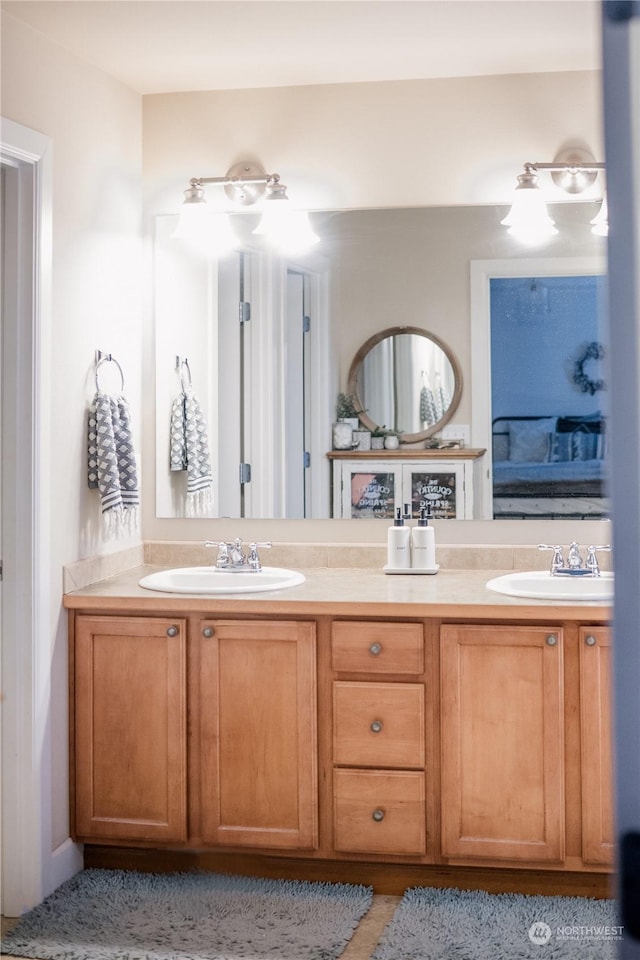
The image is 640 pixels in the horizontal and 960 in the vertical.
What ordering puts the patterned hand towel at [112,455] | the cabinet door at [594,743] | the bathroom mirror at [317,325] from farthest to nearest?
the bathroom mirror at [317,325]
the patterned hand towel at [112,455]
the cabinet door at [594,743]

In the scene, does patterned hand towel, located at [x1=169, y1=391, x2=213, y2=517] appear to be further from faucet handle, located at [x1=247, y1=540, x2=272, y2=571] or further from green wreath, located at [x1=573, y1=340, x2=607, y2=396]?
green wreath, located at [x1=573, y1=340, x2=607, y2=396]

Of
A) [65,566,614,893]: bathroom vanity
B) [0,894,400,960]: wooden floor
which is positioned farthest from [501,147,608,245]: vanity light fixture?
[0,894,400,960]: wooden floor

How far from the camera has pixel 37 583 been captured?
2.48 metres

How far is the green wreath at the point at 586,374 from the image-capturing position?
9.48 feet

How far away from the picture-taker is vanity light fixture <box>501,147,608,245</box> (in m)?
2.88

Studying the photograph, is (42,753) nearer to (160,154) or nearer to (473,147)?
(160,154)

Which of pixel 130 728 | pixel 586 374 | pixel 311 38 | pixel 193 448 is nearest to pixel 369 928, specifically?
pixel 130 728

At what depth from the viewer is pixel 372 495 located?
3.03 metres

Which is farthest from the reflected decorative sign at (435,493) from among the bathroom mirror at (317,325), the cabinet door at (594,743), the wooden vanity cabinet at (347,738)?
the cabinet door at (594,743)

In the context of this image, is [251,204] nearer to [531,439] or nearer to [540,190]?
[540,190]

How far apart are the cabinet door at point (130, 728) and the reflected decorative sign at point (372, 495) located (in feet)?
2.45

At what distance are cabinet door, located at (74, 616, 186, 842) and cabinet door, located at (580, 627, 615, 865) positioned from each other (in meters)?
1.07

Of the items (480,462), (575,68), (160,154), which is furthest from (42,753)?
(575,68)

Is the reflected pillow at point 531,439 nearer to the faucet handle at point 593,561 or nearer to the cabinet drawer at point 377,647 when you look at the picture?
the faucet handle at point 593,561
